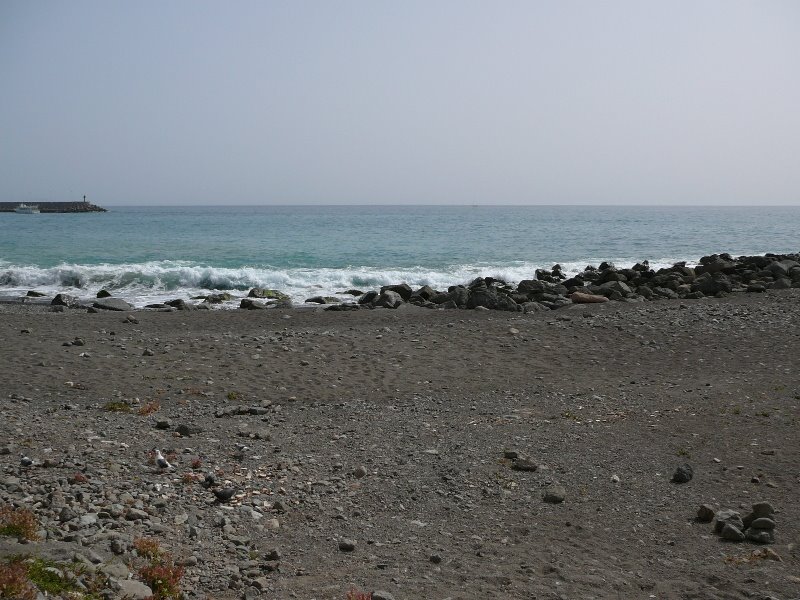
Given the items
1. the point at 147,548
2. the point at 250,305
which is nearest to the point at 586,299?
the point at 250,305

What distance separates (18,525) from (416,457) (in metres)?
4.15

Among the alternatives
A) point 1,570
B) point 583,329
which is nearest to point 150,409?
point 1,570

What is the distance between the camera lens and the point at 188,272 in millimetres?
29016

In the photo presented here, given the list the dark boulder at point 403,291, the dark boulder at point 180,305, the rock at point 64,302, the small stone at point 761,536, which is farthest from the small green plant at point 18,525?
the rock at point 64,302

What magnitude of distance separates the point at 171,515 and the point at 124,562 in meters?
1.15

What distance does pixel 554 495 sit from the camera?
6.89 m

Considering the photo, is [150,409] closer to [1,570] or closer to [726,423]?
[1,570]

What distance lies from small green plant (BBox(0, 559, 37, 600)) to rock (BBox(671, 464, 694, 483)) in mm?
5965

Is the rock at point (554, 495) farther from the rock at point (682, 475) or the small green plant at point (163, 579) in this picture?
the small green plant at point (163, 579)

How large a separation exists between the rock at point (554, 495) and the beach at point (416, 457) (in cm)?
2

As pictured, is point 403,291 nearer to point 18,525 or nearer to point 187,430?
point 187,430

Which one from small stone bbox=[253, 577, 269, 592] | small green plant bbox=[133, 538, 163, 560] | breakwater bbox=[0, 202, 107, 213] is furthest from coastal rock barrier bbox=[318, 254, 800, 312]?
breakwater bbox=[0, 202, 107, 213]

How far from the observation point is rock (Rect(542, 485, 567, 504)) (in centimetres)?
687

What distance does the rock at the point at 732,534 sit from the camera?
6.03 m
